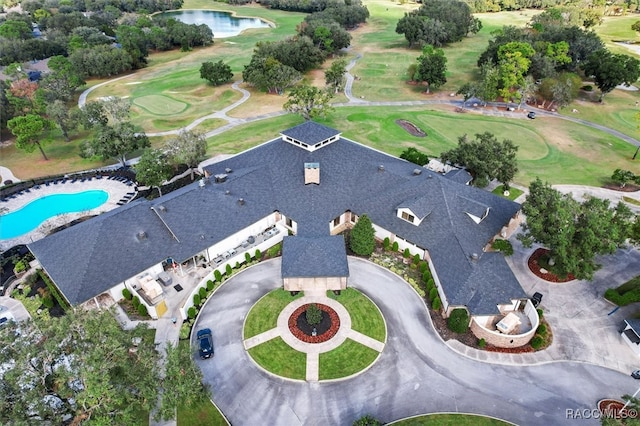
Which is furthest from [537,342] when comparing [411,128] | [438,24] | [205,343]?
[438,24]

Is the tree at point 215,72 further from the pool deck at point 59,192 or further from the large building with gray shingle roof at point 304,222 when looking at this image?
the large building with gray shingle roof at point 304,222

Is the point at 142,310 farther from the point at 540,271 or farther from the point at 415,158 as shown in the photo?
the point at 415,158

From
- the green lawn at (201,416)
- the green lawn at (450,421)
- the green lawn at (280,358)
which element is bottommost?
the green lawn at (450,421)

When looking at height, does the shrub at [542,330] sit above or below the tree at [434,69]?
below

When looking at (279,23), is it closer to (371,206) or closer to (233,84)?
(233,84)

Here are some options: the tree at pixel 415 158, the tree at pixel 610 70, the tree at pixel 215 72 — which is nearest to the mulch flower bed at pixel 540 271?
the tree at pixel 415 158

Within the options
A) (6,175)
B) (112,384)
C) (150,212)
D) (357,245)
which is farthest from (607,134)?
(6,175)

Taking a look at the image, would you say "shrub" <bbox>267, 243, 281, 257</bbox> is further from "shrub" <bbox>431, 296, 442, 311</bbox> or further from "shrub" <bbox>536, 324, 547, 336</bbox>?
"shrub" <bbox>536, 324, 547, 336</bbox>
